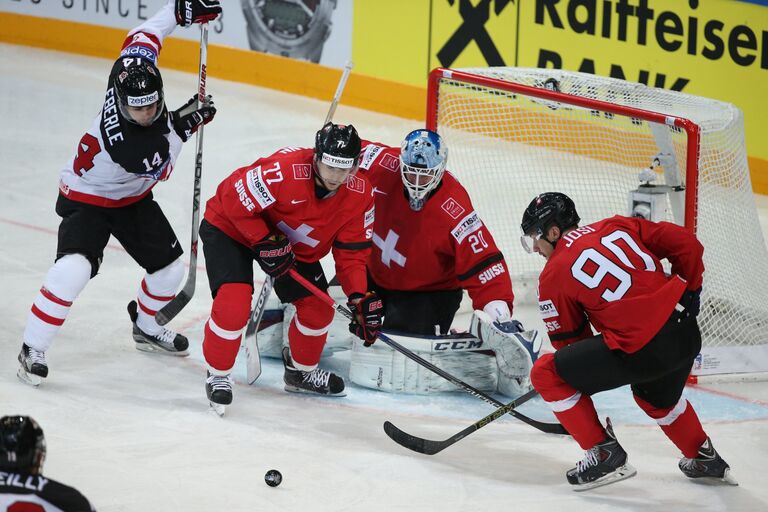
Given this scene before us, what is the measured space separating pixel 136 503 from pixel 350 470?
0.69 metres

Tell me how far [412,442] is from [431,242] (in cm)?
80

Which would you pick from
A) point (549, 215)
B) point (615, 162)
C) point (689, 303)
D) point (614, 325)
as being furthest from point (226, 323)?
point (615, 162)

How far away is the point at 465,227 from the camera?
4438 mm

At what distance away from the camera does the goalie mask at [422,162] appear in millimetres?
4328

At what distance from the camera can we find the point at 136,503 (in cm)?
354

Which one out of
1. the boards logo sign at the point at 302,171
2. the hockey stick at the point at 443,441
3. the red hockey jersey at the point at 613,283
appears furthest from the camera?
the boards logo sign at the point at 302,171

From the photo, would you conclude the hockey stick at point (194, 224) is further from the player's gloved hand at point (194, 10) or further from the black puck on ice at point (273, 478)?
the black puck on ice at point (273, 478)

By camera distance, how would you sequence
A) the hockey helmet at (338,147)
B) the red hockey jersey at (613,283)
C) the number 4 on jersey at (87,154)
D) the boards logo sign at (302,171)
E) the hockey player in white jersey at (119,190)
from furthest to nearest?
the number 4 on jersey at (87,154) < the hockey player in white jersey at (119,190) < the boards logo sign at (302,171) < the hockey helmet at (338,147) < the red hockey jersey at (613,283)

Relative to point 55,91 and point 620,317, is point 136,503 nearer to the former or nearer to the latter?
point 620,317

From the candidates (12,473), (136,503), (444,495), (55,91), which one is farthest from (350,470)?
(55,91)

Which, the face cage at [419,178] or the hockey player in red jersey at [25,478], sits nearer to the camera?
the hockey player in red jersey at [25,478]

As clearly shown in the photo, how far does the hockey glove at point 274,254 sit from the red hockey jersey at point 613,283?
957mm

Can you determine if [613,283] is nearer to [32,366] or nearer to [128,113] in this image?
[128,113]

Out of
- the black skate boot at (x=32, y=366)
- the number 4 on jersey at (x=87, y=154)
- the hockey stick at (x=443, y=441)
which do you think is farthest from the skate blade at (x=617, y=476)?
the number 4 on jersey at (x=87, y=154)
